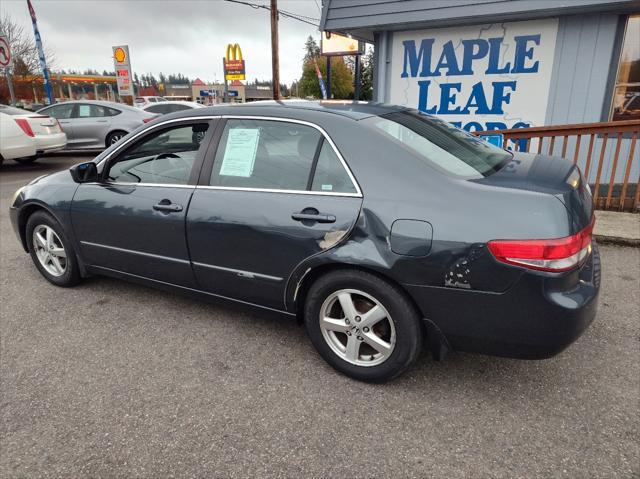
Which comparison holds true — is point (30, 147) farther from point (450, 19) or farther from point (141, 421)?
point (141, 421)

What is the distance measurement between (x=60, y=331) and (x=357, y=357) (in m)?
2.18

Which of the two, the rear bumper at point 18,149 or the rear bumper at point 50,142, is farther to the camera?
the rear bumper at point 50,142

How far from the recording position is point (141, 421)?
234 centimetres

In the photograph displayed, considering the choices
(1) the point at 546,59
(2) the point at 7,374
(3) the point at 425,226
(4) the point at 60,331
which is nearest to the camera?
(3) the point at 425,226

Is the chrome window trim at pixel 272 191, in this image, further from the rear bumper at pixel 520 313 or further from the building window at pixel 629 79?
the building window at pixel 629 79

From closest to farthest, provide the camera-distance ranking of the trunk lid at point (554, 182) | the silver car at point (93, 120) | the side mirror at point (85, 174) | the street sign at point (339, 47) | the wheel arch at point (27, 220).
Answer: the trunk lid at point (554, 182), the side mirror at point (85, 174), the wheel arch at point (27, 220), the silver car at point (93, 120), the street sign at point (339, 47)

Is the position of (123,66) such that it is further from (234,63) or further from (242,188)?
(234,63)

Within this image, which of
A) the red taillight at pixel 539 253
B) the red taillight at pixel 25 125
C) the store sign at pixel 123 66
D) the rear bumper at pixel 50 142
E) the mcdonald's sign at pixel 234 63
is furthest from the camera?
the mcdonald's sign at pixel 234 63

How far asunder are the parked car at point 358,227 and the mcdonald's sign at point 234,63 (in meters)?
43.2

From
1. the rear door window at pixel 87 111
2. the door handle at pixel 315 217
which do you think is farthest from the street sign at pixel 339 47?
the door handle at pixel 315 217

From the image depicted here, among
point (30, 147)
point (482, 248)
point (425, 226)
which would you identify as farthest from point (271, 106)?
point (30, 147)

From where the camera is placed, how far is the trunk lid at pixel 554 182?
216 cm

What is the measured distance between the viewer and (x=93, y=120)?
12.0 m

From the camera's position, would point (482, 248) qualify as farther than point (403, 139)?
No
